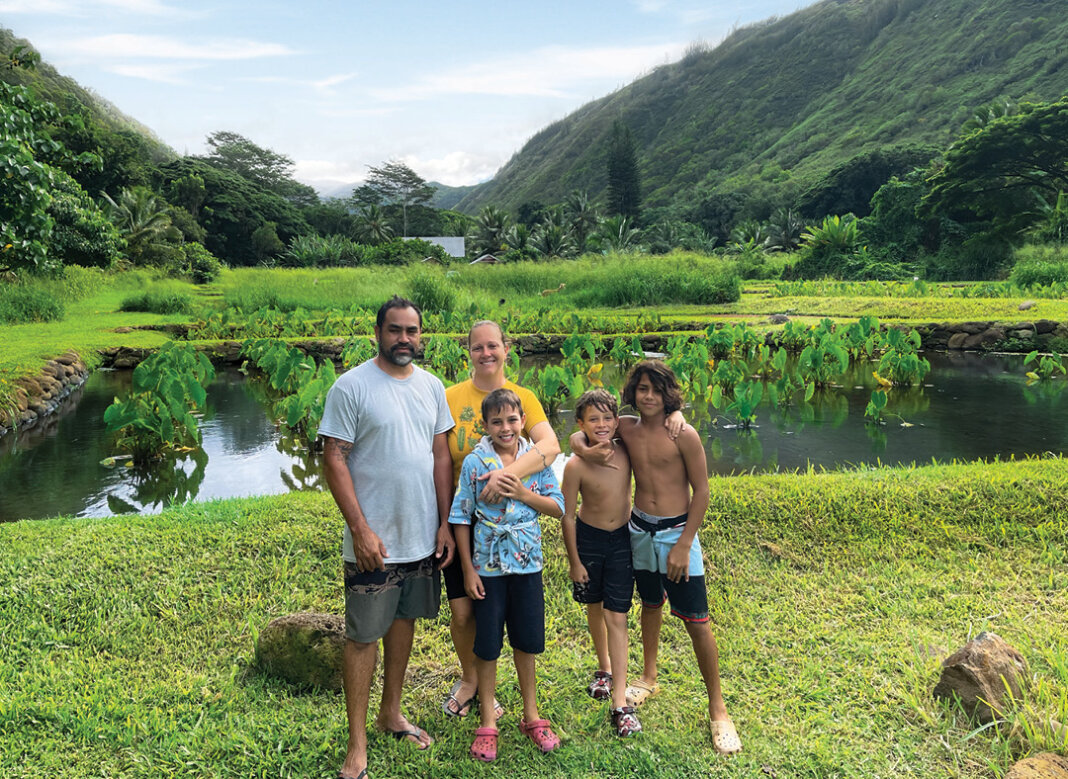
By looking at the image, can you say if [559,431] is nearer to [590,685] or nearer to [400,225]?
[590,685]

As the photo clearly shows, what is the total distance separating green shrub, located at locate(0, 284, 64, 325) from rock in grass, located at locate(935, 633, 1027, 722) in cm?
1641

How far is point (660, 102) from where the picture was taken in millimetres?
110312

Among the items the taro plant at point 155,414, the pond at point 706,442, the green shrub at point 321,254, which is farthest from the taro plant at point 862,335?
the green shrub at point 321,254

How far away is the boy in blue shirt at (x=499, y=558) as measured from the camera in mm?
2244

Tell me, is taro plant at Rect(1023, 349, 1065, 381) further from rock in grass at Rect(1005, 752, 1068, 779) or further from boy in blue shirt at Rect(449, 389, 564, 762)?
boy in blue shirt at Rect(449, 389, 564, 762)

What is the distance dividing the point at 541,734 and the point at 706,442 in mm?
4459

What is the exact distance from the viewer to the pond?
528 centimetres

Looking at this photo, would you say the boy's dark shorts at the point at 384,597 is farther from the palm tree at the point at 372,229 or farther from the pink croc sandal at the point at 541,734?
the palm tree at the point at 372,229

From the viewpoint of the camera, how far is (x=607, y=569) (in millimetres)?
2469

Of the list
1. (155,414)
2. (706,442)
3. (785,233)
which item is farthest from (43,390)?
(785,233)

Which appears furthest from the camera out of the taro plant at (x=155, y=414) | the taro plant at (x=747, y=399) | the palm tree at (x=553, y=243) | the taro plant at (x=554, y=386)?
the palm tree at (x=553, y=243)

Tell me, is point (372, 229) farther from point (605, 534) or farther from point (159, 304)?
point (605, 534)

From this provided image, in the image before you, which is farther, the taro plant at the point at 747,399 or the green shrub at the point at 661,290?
the green shrub at the point at 661,290

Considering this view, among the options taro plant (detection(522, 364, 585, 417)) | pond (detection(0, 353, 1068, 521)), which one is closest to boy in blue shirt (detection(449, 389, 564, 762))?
pond (detection(0, 353, 1068, 521))
